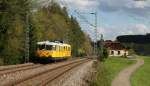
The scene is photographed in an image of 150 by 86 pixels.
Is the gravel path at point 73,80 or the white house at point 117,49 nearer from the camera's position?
the gravel path at point 73,80

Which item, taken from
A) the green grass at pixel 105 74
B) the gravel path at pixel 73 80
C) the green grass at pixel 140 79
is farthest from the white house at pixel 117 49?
the gravel path at pixel 73 80

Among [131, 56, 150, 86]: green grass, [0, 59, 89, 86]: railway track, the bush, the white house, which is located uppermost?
the white house

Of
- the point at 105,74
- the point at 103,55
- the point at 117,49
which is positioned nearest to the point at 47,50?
the point at 103,55

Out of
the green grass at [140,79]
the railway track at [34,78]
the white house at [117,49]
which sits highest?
the white house at [117,49]

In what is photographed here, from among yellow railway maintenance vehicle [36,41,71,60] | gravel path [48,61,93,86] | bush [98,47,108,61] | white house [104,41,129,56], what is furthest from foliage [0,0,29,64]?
white house [104,41,129,56]

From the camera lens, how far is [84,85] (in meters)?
26.0

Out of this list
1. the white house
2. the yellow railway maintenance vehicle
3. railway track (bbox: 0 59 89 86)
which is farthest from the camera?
the white house

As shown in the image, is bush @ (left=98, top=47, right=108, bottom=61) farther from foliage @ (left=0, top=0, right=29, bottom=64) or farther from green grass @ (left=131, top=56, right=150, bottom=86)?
green grass @ (left=131, top=56, right=150, bottom=86)

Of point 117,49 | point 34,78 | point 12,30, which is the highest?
point 12,30

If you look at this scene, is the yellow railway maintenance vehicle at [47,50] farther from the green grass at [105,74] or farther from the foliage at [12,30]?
the green grass at [105,74]

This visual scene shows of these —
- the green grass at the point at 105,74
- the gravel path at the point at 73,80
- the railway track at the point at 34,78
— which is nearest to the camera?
the green grass at the point at 105,74

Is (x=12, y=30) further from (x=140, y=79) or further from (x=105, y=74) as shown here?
(x=140, y=79)

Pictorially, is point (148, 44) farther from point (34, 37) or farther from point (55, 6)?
point (34, 37)

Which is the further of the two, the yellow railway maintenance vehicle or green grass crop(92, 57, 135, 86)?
the yellow railway maintenance vehicle
